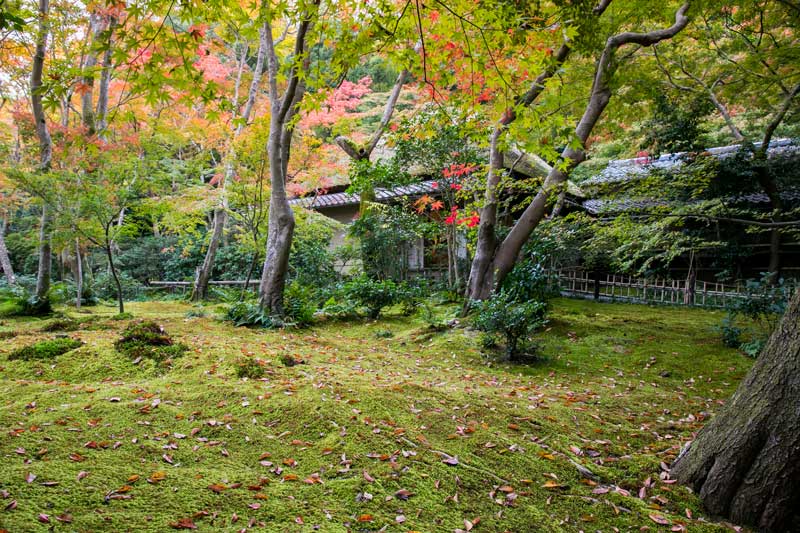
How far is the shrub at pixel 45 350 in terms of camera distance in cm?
455

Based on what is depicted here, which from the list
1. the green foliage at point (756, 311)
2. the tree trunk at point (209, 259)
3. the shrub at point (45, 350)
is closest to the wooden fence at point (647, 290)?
the green foliage at point (756, 311)

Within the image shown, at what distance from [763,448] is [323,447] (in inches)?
102

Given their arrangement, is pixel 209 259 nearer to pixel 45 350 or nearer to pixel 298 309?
pixel 298 309

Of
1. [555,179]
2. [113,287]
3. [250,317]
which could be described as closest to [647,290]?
[555,179]

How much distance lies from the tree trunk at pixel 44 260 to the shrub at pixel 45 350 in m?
4.61

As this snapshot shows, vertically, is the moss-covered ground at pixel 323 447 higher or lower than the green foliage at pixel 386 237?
lower

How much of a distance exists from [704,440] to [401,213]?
972 centimetres

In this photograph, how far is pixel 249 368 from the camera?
4.39 metres

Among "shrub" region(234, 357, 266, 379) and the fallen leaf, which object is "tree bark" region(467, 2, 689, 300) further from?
the fallen leaf

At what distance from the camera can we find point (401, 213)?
1209 centimetres

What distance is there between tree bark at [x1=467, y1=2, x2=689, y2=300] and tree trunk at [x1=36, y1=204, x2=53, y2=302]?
26.0 ft

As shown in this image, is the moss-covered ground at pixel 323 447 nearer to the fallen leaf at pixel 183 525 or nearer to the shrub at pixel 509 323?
the fallen leaf at pixel 183 525

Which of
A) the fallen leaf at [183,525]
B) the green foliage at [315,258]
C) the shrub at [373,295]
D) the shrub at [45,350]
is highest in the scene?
the green foliage at [315,258]

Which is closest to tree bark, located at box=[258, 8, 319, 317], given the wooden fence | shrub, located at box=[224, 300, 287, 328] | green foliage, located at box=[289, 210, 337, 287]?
shrub, located at box=[224, 300, 287, 328]
